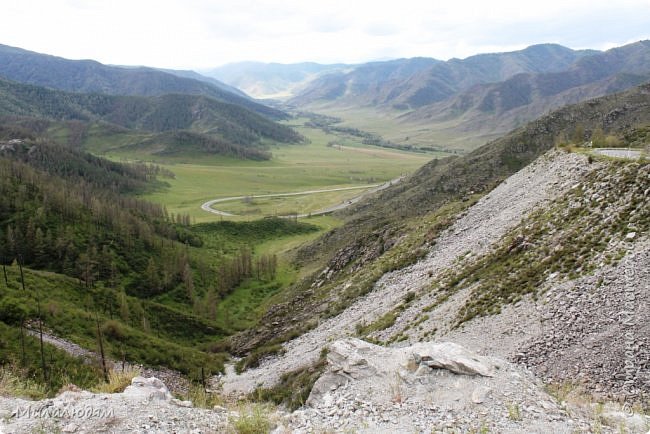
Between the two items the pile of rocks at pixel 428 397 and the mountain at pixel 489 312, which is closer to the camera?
the pile of rocks at pixel 428 397

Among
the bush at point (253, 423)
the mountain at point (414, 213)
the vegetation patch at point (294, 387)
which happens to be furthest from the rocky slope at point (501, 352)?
the mountain at point (414, 213)

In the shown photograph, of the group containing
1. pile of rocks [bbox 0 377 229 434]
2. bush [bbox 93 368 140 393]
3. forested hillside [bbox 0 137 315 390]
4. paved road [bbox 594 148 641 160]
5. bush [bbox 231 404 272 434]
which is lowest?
forested hillside [bbox 0 137 315 390]

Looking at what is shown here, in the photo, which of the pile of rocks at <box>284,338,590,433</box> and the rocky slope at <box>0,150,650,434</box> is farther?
the rocky slope at <box>0,150,650,434</box>

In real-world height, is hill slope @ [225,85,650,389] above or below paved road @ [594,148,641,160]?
below

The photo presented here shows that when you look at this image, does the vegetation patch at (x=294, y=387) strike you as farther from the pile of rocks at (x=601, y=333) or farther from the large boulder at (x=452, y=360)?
the pile of rocks at (x=601, y=333)

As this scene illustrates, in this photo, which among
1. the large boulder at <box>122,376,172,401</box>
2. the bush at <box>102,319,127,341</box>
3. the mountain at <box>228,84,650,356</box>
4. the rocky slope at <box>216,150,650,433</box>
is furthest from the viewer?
the mountain at <box>228,84,650,356</box>

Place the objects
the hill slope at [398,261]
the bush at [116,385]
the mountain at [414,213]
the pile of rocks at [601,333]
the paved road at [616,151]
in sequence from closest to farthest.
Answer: the pile of rocks at [601,333] < the bush at [116,385] < the hill slope at [398,261] < the paved road at [616,151] < the mountain at [414,213]

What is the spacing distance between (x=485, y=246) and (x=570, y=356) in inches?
685

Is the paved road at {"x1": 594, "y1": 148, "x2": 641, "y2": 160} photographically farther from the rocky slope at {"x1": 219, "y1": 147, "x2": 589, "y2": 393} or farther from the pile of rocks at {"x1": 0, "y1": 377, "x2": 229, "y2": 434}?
the pile of rocks at {"x1": 0, "y1": 377, "x2": 229, "y2": 434}

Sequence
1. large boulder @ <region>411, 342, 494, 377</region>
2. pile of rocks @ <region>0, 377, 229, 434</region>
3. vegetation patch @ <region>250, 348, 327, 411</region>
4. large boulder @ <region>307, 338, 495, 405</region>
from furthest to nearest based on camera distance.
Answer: vegetation patch @ <region>250, 348, 327, 411</region>
large boulder @ <region>307, 338, 495, 405</region>
large boulder @ <region>411, 342, 494, 377</region>
pile of rocks @ <region>0, 377, 229, 434</region>

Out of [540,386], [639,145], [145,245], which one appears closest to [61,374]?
[540,386]

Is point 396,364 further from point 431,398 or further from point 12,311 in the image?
point 12,311

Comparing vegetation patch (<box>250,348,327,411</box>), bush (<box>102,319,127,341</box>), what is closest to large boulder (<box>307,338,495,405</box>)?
vegetation patch (<box>250,348,327,411</box>)

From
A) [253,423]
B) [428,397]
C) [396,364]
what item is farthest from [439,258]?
[253,423]
